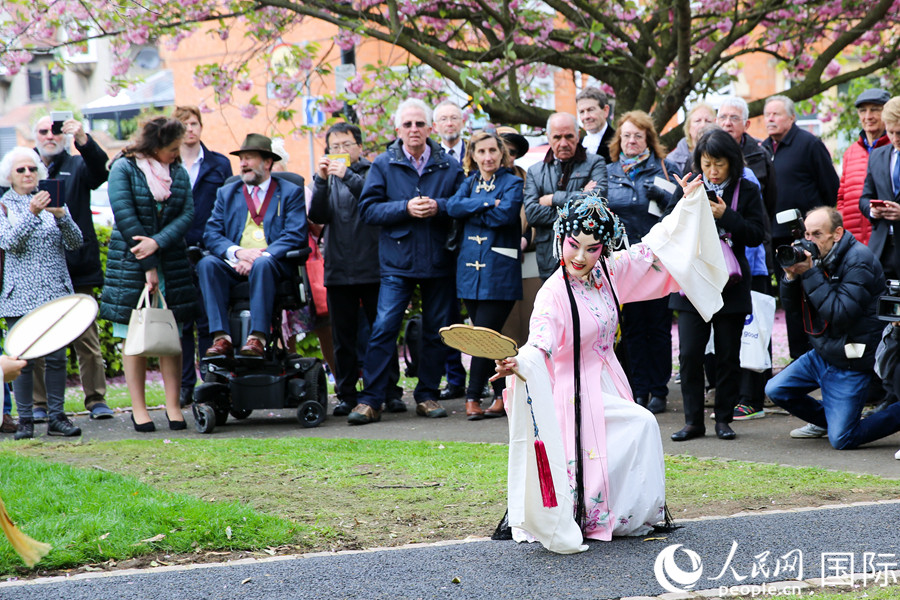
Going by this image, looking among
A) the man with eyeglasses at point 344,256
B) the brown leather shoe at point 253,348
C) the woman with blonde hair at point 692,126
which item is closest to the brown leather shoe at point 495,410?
the man with eyeglasses at point 344,256

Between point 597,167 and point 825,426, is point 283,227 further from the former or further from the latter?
point 825,426

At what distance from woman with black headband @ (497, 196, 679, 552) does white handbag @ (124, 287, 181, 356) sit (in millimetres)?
3877

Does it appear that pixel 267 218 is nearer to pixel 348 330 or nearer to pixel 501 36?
pixel 348 330

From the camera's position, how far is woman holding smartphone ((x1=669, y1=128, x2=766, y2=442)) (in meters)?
7.21

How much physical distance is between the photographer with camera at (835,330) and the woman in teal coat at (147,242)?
449 cm

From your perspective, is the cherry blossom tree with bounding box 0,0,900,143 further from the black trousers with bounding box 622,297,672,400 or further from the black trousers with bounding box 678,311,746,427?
the black trousers with bounding box 678,311,746,427

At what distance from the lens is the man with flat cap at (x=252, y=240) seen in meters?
8.27

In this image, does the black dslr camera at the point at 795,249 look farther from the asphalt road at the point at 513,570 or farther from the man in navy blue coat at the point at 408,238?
the man in navy blue coat at the point at 408,238

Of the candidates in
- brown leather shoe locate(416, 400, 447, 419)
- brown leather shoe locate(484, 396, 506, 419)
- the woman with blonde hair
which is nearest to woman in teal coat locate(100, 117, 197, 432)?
brown leather shoe locate(416, 400, 447, 419)

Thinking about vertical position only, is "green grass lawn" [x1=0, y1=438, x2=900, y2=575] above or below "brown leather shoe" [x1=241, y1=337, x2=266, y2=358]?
below

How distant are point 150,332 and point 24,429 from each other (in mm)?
1148

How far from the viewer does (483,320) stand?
8344 mm

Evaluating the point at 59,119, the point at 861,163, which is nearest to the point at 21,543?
the point at 59,119

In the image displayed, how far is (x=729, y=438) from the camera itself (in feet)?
23.9
